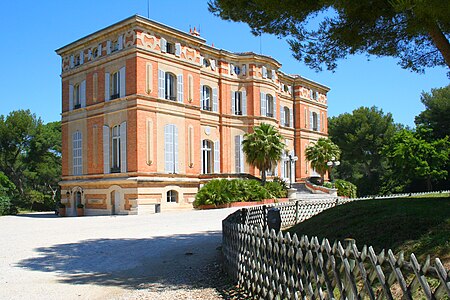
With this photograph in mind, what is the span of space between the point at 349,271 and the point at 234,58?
3351 cm

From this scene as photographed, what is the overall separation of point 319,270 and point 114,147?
25.6m

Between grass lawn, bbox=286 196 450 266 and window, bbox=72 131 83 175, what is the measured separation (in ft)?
79.2

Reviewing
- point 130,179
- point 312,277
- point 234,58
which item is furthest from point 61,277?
point 234,58

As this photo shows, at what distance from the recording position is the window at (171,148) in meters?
28.7

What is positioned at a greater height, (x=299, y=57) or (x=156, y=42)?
(x=156, y=42)

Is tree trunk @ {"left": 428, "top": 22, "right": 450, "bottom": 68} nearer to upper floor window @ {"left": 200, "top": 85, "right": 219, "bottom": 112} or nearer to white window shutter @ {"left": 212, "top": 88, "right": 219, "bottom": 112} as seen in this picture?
upper floor window @ {"left": 200, "top": 85, "right": 219, "bottom": 112}

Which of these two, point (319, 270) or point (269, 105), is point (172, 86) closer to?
point (269, 105)

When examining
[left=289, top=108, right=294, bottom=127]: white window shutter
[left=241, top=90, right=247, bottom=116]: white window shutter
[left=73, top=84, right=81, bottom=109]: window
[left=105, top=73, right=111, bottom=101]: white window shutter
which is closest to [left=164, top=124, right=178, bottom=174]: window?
[left=105, top=73, right=111, bottom=101]: white window shutter

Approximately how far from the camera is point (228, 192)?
28109 millimetres

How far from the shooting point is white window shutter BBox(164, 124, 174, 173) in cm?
2861

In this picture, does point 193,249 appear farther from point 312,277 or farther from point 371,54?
point 312,277

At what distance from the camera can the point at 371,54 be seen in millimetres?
10391

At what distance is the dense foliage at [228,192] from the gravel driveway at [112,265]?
12.1 metres

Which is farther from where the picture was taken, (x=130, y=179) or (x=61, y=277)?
(x=130, y=179)
